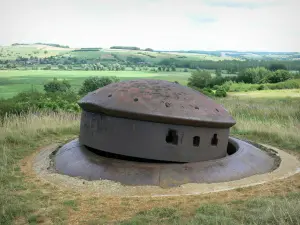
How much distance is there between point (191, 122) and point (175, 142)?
383 millimetres

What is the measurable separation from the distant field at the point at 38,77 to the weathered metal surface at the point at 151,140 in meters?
9.38

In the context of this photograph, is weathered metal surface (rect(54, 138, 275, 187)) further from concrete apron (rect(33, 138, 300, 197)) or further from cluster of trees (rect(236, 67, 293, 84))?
cluster of trees (rect(236, 67, 293, 84))

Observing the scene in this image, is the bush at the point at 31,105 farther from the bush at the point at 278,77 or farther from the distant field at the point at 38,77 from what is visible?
the bush at the point at 278,77

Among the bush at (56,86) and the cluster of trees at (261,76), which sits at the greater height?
the cluster of trees at (261,76)

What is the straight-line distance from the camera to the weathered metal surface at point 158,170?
5289 millimetres

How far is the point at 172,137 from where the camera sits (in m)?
5.61

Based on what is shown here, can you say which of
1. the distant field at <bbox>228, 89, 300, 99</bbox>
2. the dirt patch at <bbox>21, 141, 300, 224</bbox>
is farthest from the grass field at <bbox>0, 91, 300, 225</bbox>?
the distant field at <bbox>228, 89, 300, 99</bbox>

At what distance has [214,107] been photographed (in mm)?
6082

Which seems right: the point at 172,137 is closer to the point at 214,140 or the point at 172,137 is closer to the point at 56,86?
the point at 214,140

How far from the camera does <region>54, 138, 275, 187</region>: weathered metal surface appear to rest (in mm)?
5289

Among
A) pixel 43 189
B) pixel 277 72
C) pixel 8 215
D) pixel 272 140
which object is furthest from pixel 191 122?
pixel 277 72

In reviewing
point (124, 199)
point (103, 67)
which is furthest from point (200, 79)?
point (124, 199)

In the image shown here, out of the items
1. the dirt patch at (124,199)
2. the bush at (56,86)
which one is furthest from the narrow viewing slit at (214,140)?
the bush at (56,86)

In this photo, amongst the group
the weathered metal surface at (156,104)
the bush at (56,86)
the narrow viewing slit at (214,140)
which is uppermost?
the weathered metal surface at (156,104)
